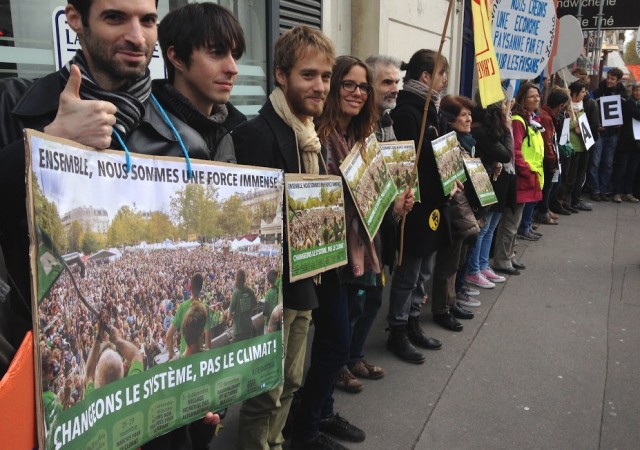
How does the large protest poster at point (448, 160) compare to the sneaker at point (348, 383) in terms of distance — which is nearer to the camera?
the sneaker at point (348, 383)

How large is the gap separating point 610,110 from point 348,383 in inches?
318

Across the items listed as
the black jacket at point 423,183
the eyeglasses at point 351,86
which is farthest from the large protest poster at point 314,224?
the black jacket at point 423,183

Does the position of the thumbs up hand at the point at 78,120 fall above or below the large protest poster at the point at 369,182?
above

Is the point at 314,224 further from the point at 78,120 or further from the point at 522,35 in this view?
the point at 522,35

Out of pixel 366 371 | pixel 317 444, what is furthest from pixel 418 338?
pixel 317 444

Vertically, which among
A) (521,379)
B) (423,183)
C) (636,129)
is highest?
(636,129)

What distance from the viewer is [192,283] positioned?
1.52m

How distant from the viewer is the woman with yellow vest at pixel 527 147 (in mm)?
5668

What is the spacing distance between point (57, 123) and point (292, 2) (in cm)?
450

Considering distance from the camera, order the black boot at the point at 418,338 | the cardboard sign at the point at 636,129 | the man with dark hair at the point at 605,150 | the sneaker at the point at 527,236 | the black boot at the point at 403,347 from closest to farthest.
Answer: the black boot at the point at 403,347
the black boot at the point at 418,338
the sneaker at the point at 527,236
the cardboard sign at the point at 636,129
the man with dark hair at the point at 605,150

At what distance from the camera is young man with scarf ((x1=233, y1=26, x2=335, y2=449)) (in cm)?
222

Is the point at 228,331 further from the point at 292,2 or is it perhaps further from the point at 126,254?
the point at 292,2

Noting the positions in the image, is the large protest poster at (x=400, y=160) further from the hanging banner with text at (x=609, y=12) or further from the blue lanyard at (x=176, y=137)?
the hanging banner with text at (x=609, y=12)

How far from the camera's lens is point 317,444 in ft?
9.06
